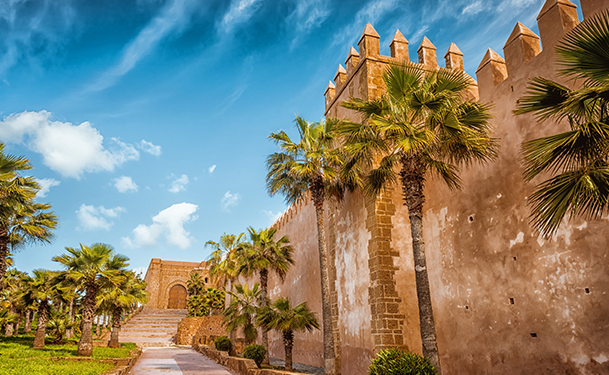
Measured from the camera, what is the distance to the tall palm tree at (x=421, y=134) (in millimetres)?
8539

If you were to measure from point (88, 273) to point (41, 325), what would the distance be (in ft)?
17.6

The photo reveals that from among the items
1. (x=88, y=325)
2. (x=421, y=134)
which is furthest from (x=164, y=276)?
(x=421, y=134)

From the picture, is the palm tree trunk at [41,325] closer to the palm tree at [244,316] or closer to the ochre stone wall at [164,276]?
the palm tree at [244,316]

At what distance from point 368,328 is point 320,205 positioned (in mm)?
4014

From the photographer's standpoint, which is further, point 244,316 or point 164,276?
point 164,276

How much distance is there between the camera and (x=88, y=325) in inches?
723

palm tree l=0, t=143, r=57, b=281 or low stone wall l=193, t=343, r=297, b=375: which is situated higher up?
palm tree l=0, t=143, r=57, b=281

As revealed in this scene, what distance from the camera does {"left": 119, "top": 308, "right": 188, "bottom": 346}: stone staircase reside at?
34969 millimetres

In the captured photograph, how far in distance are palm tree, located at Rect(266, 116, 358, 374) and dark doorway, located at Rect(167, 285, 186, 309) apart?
1851 inches

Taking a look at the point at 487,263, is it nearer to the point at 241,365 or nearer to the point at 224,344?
the point at 241,365

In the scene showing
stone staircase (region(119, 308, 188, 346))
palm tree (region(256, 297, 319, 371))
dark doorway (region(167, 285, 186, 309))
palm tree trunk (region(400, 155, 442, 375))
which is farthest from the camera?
dark doorway (region(167, 285, 186, 309))

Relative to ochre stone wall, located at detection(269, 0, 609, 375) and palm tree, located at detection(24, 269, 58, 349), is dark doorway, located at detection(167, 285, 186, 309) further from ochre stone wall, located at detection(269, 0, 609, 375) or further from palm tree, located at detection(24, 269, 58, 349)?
ochre stone wall, located at detection(269, 0, 609, 375)

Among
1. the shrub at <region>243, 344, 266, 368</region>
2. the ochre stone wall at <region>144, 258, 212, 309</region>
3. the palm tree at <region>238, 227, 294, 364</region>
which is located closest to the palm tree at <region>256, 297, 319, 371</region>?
the shrub at <region>243, 344, 266, 368</region>

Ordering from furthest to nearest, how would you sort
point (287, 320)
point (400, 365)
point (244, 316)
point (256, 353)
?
1. point (244, 316)
2. point (256, 353)
3. point (287, 320)
4. point (400, 365)
